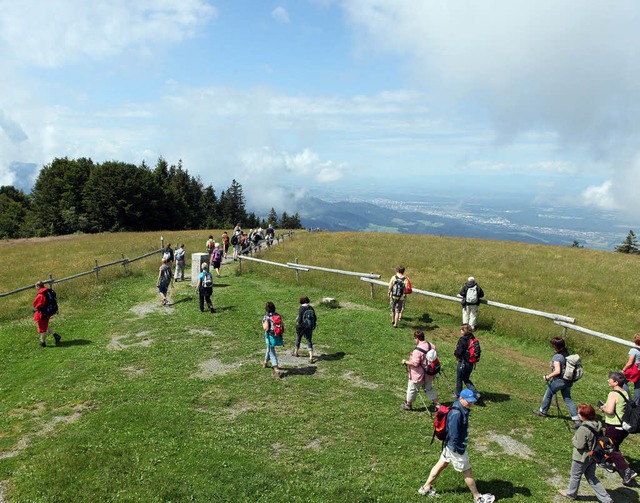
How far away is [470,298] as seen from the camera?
16.5 meters

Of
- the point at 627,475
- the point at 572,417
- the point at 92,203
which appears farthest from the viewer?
the point at 92,203

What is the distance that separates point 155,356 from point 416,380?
8849 millimetres

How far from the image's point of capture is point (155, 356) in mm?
13922

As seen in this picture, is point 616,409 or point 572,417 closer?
point 616,409

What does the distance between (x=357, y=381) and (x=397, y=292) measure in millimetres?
5134

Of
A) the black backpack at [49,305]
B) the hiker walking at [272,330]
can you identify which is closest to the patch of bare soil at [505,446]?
the hiker walking at [272,330]

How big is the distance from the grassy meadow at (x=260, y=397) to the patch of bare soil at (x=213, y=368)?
0.07m

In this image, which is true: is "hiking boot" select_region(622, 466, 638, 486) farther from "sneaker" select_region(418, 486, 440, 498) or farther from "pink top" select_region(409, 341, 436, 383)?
"pink top" select_region(409, 341, 436, 383)

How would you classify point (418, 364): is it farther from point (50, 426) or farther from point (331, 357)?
point (50, 426)

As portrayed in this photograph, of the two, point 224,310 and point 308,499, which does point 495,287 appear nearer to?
point 224,310

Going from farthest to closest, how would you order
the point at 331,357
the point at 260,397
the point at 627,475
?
the point at 331,357 → the point at 260,397 → the point at 627,475

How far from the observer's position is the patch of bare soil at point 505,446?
892 centimetres

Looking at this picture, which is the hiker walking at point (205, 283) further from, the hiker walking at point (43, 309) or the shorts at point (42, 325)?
the shorts at point (42, 325)

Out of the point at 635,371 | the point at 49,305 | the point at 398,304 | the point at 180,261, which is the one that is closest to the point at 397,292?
the point at 398,304
